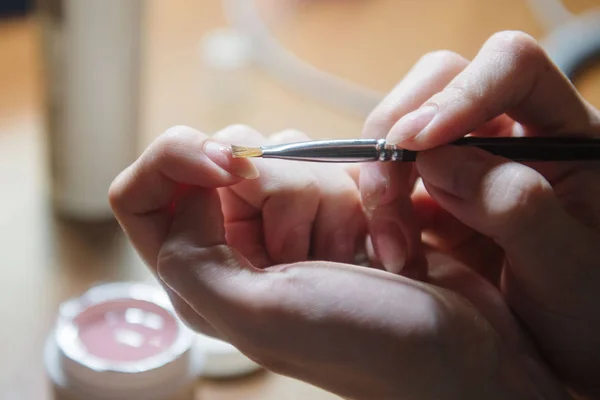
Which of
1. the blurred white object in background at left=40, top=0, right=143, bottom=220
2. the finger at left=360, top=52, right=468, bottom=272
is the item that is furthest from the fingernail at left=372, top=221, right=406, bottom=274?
the blurred white object in background at left=40, top=0, right=143, bottom=220

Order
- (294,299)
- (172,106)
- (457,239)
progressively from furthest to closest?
(172,106), (457,239), (294,299)

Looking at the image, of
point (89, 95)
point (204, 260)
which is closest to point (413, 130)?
point (204, 260)

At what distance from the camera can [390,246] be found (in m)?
0.40

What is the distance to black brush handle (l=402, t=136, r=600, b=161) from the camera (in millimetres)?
364

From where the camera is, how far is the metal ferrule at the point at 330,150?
1.14 feet

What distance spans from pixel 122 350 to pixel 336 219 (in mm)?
131

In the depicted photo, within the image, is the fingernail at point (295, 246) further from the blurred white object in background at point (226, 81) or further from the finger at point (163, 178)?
the blurred white object in background at point (226, 81)

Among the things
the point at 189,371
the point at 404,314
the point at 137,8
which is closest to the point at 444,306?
the point at 404,314

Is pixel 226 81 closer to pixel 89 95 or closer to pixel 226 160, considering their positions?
pixel 89 95

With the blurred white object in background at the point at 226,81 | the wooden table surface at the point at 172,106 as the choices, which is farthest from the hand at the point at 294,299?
the blurred white object in background at the point at 226,81

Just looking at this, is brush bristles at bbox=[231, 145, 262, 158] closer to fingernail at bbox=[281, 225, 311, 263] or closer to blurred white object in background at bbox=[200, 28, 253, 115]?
fingernail at bbox=[281, 225, 311, 263]

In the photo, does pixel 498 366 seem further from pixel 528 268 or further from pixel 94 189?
pixel 94 189

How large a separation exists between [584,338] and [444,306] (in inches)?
3.8

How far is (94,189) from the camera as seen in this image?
0.58m
